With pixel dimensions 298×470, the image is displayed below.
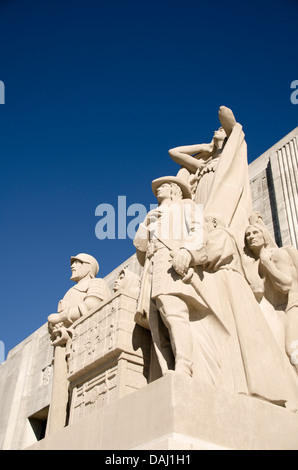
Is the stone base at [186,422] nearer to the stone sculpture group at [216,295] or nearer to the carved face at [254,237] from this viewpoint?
the stone sculpture group at [216,295]

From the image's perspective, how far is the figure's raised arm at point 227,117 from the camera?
20.7 feet

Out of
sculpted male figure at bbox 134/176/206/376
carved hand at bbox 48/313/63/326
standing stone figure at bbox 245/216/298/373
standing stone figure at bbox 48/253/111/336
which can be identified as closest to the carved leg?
sculpted male figure at bbox 134/176/206/376

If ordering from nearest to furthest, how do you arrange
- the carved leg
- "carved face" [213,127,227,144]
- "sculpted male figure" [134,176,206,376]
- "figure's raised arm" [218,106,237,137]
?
1. the carved leg
2. "sculpted male figure" [134,176,206,376]
3. "figure's raised arm" [218,106,237,137]
4. "carved face" [213,127,227,144]

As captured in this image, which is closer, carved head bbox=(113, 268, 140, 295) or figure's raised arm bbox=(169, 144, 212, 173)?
carved head bbox=(113, 268, 140, 295)

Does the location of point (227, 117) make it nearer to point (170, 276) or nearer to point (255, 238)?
point (255, 238)

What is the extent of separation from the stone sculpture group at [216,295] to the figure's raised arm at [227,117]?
0.58m

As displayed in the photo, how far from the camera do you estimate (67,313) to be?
592 cm

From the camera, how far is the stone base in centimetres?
309

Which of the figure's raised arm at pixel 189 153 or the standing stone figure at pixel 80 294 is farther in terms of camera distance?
the figure's raised arm at pixel 189 153

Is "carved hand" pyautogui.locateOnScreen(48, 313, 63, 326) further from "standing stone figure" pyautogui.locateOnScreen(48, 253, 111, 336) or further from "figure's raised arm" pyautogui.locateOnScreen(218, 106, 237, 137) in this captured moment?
"figure's raised arm" pyautogui.locateOnScreen(218, 106, 237, 137)

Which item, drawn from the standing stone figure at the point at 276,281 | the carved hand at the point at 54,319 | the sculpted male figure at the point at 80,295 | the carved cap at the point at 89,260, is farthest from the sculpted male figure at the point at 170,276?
the carved cap at the point at 89,260

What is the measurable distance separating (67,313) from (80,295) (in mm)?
402

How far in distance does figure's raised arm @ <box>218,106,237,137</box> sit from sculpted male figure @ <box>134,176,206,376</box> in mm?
1704
